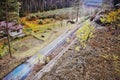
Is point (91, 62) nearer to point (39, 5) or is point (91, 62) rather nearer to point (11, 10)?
point (11, 10)

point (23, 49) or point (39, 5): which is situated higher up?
point (39, 5)

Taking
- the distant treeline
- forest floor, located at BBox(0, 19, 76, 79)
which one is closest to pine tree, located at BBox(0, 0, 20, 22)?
forest floor, located at BBox(0, 19, 76, 79)

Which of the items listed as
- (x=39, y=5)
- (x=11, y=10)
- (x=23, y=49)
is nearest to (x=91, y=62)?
(x=23, y=49)

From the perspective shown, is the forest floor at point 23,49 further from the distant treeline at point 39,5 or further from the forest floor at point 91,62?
the distant treeline at point 39,5

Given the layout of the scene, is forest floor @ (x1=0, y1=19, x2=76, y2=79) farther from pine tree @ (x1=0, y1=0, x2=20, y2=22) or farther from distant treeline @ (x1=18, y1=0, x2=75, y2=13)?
distant treeline @ (x1=18, y1=0, x2=75, y2=13)

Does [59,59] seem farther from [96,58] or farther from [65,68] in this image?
[96,58]

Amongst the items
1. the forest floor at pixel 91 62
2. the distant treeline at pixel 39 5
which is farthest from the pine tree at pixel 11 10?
the forest floor at pixel 91 62
